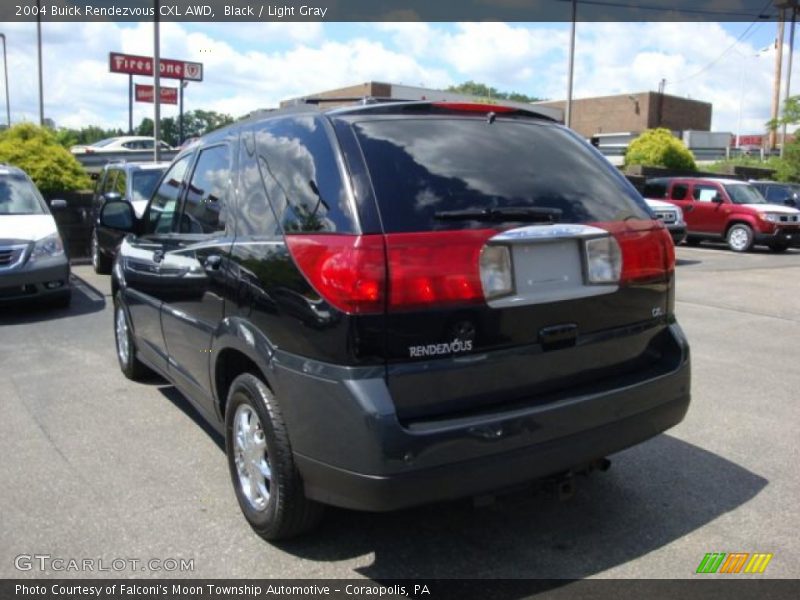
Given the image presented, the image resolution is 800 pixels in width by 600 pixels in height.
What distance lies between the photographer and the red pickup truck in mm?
17250

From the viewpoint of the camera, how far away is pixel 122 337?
6.10 m

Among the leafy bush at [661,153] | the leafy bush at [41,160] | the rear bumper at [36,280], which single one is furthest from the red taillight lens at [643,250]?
the leafy bush at [661,153]

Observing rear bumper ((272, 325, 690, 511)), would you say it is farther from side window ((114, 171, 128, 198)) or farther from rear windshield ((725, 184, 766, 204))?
rear windshield ((725, 184, 766, 204))

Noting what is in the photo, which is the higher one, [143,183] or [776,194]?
[776,194]

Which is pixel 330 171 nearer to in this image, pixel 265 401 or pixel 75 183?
pixel 265 401

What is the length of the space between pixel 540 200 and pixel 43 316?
7.47 meters

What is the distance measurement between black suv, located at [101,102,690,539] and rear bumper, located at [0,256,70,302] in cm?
574

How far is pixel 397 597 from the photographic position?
2.94 meters

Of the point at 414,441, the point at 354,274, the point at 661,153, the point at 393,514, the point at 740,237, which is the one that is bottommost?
the point at 393,514

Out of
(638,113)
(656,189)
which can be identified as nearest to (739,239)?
(656,189)

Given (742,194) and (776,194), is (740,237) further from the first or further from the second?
(776,194)

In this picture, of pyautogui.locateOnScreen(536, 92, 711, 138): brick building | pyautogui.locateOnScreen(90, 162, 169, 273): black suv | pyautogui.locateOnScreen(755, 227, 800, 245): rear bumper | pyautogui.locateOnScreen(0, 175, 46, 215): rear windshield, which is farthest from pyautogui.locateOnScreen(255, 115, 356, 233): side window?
pyautogui.locateOnScreen(536, 92, 711, 138): brick building

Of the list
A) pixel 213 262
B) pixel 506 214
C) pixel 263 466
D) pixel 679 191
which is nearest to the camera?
pixel 506 214

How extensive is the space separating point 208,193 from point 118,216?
1335mm
